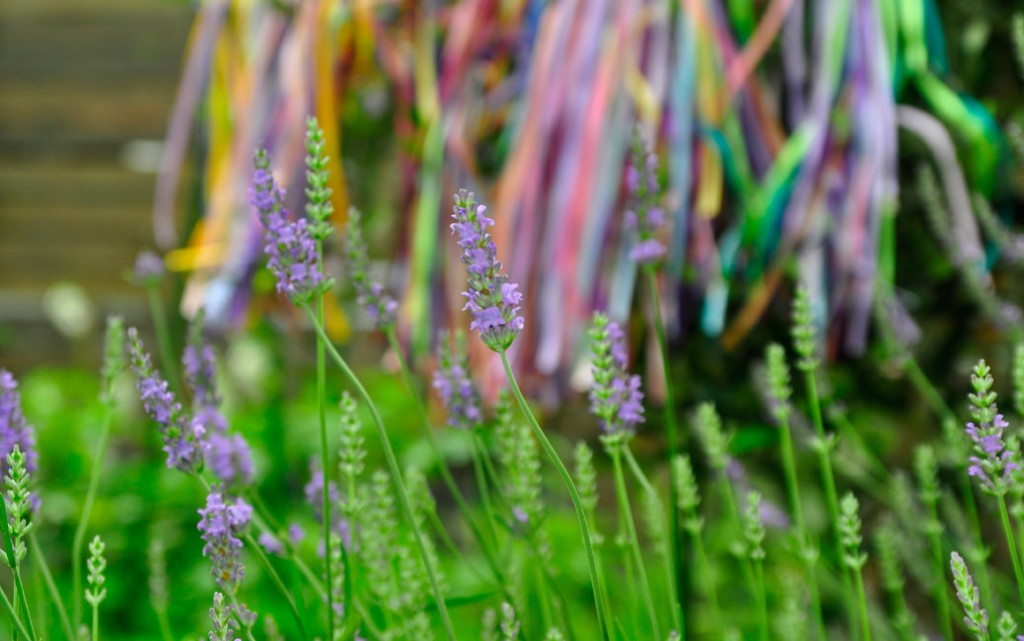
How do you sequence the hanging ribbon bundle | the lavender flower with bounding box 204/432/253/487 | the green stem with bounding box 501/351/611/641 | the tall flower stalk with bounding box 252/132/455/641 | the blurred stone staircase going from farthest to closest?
the blurred stone staircase → the hanging ribbon bundle → the lavender flower with bounding box 204/432/253/487 → the tall flower stalk with bounding box 252/132/455/641 → the green stem with bounding box 501/351/611/641

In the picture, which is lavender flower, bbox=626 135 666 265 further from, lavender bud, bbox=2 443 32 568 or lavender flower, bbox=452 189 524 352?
lavender bud, bbox=2 443 32 568

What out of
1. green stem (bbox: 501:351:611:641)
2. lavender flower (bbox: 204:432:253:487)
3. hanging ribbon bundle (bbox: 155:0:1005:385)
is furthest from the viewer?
hanging ribbon bundle (bbox: 155:0:1005:385)

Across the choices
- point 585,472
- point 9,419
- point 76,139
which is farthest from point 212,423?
point 76,139

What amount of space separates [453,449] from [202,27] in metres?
0.84

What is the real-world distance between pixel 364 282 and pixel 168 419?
0.50 ft

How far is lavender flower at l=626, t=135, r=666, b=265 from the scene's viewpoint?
64 cm

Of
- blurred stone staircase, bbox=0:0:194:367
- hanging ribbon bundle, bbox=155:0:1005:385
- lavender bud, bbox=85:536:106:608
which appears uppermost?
blurred stone staircase, bbox=0:0:194:367

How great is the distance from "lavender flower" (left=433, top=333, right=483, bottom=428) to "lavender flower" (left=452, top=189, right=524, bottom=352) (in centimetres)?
19

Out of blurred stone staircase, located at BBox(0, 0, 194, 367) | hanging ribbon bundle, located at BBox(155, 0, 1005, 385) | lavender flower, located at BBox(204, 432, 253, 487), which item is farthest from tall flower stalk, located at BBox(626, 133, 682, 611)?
blurred stone staircase, located at BBox(0, 0, 194, 367)

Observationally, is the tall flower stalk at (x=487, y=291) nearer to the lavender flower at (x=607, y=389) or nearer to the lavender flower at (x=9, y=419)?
the lavender flower at (x=607, y=389)

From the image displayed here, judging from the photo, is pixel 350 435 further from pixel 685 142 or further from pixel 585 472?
pixel 685 142

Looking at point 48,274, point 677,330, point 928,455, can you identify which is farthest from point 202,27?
point 48,274

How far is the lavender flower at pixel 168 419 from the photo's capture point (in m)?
0.52

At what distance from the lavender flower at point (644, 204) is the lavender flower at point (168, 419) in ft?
0.91
